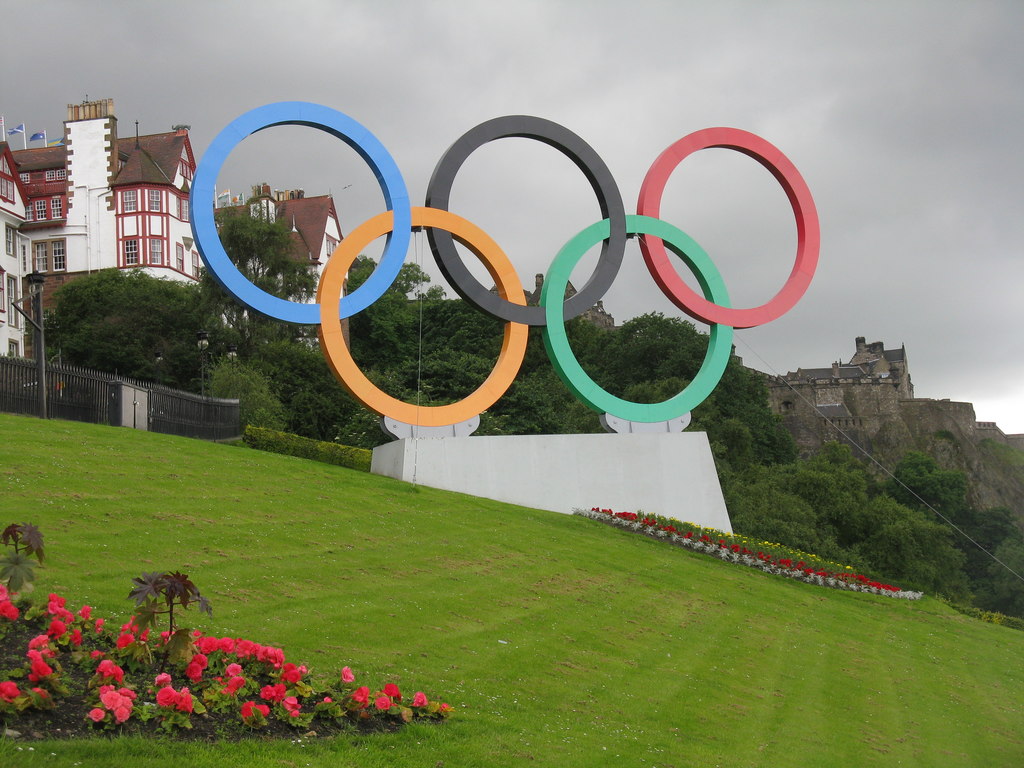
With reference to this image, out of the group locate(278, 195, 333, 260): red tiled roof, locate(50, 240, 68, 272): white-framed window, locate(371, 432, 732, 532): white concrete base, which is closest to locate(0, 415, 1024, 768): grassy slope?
locate(371, 432, 732, 532): white concrete base

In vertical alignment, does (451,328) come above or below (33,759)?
above

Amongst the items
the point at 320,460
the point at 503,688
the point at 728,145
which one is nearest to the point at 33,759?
the point at 503,688

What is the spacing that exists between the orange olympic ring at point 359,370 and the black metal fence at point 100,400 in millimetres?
6406

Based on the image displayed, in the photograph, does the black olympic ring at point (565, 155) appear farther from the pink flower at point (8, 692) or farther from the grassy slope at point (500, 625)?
the pink flower at point (8, 692)

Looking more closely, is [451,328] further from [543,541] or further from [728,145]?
[543,541]

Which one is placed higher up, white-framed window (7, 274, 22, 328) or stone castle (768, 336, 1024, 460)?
white-framed window (7, 274, 22, 328)

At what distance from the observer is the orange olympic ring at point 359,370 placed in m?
22.8

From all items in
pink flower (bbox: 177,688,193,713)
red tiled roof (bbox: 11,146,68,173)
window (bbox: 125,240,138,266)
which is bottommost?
pink flower (bbox: 177,688,193,713)

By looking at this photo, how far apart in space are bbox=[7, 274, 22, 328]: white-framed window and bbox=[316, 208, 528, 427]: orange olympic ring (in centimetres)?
3530

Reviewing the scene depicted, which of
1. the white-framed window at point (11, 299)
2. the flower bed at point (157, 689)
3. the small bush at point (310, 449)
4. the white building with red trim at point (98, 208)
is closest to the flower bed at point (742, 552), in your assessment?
the small bush at point (310, 449)

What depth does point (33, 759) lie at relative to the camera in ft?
19.3

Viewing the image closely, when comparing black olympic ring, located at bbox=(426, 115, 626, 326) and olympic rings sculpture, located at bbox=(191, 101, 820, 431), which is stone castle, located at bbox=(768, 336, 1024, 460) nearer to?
olympic rings sculpture, located at bbox=(191, 101, 820, 431)

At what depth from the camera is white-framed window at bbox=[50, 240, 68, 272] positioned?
197 ft

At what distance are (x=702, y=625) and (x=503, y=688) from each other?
6347 mm
